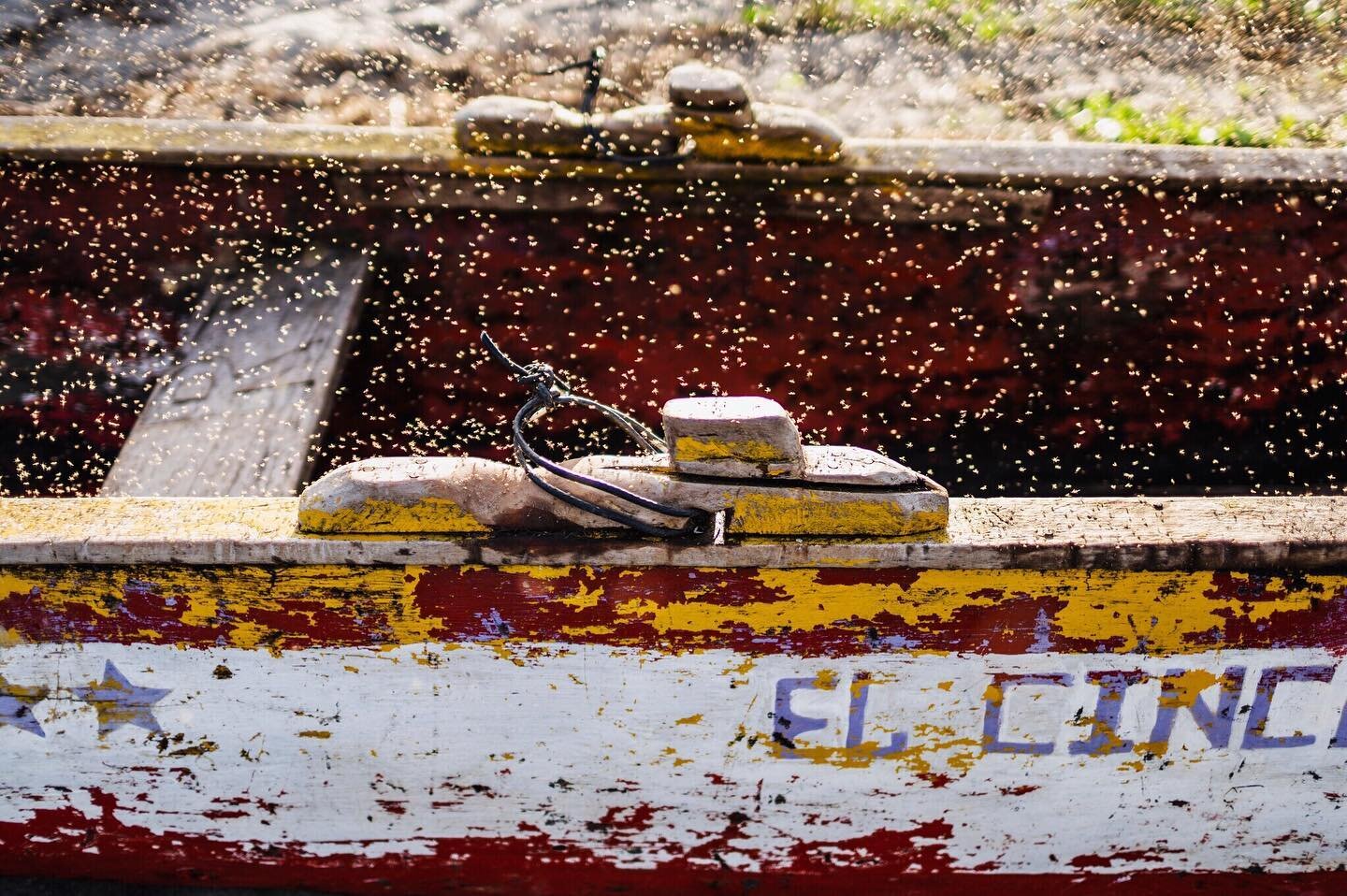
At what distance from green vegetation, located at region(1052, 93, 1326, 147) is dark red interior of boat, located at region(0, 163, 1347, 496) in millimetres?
1476

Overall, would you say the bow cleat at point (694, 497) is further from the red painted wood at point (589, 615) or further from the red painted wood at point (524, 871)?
the red painted wood at point (524, 871)

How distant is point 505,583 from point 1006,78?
4328 mm

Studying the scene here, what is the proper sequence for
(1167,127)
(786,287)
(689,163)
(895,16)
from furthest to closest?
(895,16) < (1167,127) < (786,287) < (689,163)

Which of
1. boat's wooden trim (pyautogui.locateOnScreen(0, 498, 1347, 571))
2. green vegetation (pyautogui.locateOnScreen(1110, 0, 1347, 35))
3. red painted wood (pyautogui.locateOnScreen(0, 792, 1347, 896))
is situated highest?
green vegetation (pyautogui.locateOnScreen(1110, 0, 1347, 35))

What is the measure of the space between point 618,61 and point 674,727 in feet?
13.7

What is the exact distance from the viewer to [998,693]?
59.6 inches

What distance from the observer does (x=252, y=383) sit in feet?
8.68

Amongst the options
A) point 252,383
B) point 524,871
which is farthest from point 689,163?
point 524,871

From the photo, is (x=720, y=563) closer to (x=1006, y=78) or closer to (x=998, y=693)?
(x=998, y=693)

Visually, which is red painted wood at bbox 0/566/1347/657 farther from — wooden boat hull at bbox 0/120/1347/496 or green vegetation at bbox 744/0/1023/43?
green vegetation at bbox 744/0/1023/43

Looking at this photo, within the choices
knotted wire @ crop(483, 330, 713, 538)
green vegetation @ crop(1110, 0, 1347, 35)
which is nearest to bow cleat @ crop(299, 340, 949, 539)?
knotted wire @ crop(483, 330, 713, 538)

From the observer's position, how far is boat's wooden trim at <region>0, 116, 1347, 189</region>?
8.82 feet

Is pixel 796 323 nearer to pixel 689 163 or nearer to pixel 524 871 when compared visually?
pixel 689 163

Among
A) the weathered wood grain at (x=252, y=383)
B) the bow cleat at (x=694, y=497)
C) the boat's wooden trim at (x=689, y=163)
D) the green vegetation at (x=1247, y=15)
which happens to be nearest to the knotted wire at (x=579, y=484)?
the bow cleat at (x=694, y=497)
